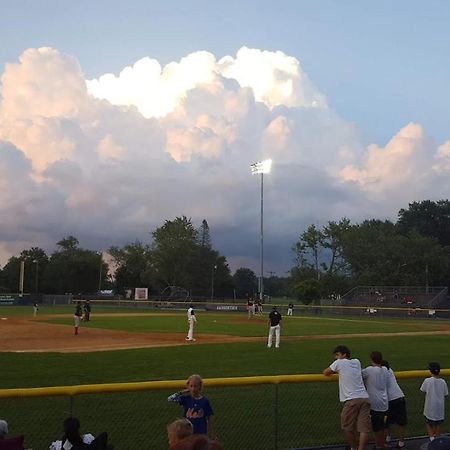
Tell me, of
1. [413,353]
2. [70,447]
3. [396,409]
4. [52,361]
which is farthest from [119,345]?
[70,447]

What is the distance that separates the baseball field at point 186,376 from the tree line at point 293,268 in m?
51.6

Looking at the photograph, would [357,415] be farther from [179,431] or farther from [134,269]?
[134,269]

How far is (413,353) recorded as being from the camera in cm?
2411

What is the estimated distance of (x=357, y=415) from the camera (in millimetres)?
8492

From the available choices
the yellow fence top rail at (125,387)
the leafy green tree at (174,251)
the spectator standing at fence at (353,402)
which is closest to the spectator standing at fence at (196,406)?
the yellow fence top rail at (125,387)

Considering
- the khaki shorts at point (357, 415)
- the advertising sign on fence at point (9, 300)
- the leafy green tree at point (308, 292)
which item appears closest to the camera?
the khaki shorts at point (357, 415)

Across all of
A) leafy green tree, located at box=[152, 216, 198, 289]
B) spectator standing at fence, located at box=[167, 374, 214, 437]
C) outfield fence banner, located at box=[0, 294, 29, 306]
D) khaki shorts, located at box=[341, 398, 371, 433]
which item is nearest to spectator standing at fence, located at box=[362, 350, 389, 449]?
khaki shorts, located at box=[341, 398, 371, 433]

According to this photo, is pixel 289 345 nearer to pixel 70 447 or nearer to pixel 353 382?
pixel 353 382

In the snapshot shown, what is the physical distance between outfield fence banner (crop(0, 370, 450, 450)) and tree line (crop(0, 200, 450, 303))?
220ft

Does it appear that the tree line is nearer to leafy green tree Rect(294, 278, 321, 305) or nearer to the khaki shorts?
leafy green tree Rect(294, 278, 321, 305)

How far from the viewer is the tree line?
97.6 metres

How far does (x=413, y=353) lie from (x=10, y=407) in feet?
55.7

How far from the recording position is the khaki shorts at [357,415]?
332 inches

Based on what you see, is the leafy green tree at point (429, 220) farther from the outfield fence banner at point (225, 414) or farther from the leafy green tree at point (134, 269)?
the outfield fence banner at point (225, 414)
